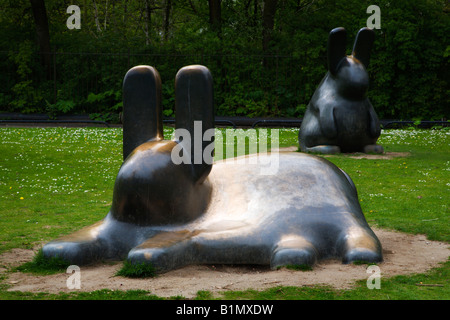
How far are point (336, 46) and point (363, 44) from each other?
828 mm

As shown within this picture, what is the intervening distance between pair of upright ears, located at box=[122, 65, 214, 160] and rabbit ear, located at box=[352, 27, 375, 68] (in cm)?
854

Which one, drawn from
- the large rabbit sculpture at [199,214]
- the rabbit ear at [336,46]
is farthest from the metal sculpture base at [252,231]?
the rabbit ear at [336,46]

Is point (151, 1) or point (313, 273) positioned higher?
point (151, 1)

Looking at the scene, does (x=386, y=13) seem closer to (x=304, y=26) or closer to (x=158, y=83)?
(x=304, y=26)

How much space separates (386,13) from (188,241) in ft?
70.7

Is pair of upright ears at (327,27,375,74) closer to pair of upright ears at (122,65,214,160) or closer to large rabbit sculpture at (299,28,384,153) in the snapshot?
large rabbit sculpture at (299,28,384,153)

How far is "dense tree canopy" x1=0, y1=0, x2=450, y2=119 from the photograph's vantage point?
80.0ft

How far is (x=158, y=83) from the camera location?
611cm

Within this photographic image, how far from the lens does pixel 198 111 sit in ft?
18.6

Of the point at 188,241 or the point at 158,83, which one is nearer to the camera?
the point at 188,241

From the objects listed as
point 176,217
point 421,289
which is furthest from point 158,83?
point 421,289

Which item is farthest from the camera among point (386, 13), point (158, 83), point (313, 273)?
point (386, 13)

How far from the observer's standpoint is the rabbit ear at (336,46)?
43.3ft

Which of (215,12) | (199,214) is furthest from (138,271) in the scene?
(215,12)
